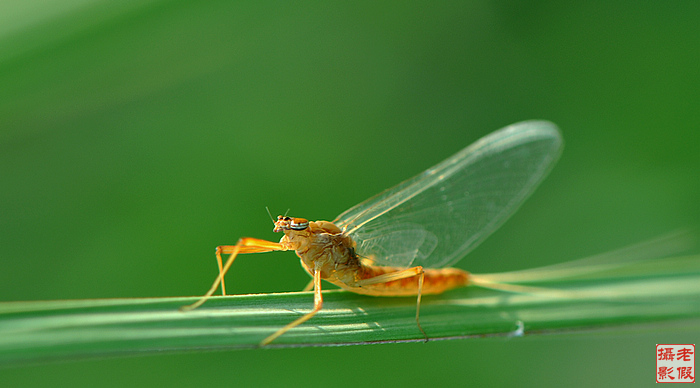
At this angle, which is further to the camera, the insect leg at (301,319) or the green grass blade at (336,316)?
the insect leg at (301,319)

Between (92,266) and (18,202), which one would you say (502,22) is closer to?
(92,266)

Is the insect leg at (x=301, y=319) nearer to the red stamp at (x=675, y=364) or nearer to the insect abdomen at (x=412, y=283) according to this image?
the insect abdomen at (x=412, y=283)

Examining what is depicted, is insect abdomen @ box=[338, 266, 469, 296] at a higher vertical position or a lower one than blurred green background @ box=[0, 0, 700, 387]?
lower

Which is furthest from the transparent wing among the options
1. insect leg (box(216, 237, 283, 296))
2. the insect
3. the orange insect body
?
insect leg (box(216, 237, 283, 296))

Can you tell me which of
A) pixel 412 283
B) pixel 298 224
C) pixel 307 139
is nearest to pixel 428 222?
pixel 412 283

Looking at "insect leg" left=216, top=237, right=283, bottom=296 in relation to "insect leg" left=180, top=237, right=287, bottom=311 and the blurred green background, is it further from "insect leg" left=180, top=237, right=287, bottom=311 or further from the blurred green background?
the blurred green background

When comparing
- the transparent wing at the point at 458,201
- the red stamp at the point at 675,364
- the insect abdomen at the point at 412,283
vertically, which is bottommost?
the red stamp at the point at 675,364

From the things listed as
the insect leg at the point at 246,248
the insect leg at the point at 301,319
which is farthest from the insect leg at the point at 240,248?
the insect leg at the point at 301,319
